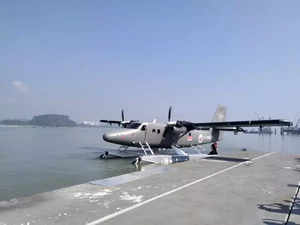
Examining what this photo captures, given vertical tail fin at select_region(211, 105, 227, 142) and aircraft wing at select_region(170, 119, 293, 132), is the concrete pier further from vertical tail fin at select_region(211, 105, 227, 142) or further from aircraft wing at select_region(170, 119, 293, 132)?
vertical tail fin at select_region(211, 105, 227, 142)

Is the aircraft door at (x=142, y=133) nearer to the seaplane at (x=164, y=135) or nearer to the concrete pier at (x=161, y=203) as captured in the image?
the seaplane at (x=164, y=135)

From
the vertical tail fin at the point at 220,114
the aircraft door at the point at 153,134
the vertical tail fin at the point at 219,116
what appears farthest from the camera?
the vertical tail fin at the point at 220,114

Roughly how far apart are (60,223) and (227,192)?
17.3ft

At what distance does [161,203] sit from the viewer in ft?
21.9

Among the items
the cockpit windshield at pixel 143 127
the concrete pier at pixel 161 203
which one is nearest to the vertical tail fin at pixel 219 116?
the cockpit windshield at pixel 143 127

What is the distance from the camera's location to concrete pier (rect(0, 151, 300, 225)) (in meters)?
5.55

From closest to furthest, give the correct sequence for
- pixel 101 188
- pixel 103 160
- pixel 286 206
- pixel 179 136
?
pixel 286 206 < pixel 101 188 < pixel 103 160 < pixel 179 136

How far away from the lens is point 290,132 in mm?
181500

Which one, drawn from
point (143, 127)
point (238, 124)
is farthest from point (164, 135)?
point (238, 124)

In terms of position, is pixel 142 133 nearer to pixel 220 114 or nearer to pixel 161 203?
pixel 220 114

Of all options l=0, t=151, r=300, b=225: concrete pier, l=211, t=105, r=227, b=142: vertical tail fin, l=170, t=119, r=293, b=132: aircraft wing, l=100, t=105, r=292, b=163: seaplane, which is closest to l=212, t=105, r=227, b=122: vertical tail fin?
l=211, t=105, r=227, b=142: vertical tail fin

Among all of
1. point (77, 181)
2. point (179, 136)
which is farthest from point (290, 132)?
point (77, 181)

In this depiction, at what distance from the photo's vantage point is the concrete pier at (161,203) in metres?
5.55

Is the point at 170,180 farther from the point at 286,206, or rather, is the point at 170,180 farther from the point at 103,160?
the point at 103,160
